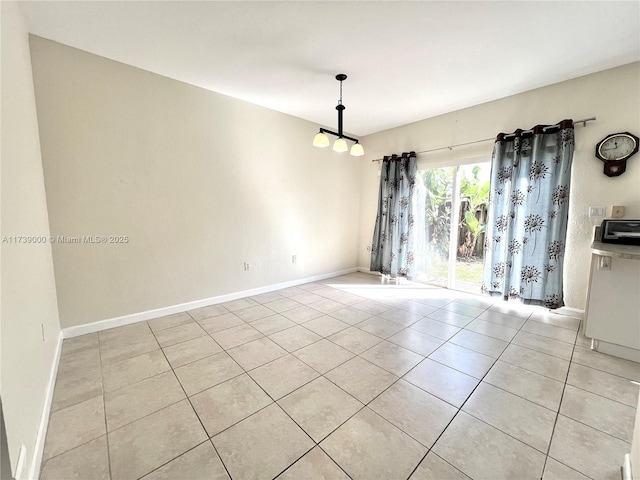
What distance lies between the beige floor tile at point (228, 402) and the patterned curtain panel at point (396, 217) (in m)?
3.23

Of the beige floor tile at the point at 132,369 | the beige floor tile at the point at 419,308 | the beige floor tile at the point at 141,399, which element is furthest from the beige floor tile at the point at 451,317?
the beige floor tile at the point at 132,369

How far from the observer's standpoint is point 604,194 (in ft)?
8.70

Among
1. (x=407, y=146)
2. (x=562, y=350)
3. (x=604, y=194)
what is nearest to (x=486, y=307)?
(x=562, y=350)

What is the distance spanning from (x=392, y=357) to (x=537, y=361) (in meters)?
1.19

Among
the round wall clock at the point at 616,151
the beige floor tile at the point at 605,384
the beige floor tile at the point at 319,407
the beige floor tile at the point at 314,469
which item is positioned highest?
the round wall clock at the point at 616,151

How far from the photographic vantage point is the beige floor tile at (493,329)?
250 cm

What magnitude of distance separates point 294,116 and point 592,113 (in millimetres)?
3571

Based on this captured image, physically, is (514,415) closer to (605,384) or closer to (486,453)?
(486,453)

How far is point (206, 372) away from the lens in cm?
193

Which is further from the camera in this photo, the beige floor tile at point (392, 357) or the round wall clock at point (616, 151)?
the round wall clock at point (616, 151)

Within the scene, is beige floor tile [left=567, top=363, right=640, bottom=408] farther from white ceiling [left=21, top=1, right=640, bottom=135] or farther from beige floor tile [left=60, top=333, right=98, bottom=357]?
beige floor tile [left=60, top=333, right=98, bottom=357]

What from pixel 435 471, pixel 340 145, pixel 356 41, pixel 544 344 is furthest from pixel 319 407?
pixel 356 41

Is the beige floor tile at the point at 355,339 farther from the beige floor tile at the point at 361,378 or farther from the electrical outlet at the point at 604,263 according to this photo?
the electrical outlet at the point at 604,263

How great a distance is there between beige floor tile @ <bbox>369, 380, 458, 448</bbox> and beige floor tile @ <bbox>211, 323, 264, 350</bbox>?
1.32 m
